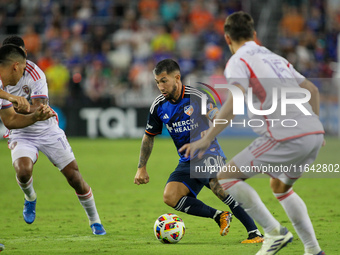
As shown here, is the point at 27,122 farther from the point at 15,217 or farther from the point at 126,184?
the point at 126,184

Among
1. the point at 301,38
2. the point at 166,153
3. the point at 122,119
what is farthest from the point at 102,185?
the point at 301,38

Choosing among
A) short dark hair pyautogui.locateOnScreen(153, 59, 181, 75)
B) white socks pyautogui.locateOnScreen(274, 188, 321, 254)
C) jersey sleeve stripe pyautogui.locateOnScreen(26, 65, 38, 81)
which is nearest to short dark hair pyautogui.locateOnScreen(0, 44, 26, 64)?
jersey sleeve stripe pyautogui.locateOnScreen(26, 65, 38, 81)

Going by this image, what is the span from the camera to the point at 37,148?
726cm

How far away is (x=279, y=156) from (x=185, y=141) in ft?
6.35

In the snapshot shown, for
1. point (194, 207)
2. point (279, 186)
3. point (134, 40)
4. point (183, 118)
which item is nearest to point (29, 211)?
point (194, 207)

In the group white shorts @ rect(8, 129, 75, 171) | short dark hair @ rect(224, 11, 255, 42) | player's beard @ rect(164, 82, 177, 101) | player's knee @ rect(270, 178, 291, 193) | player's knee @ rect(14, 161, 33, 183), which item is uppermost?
short dark hair @ rect(224, 11, 255, 42)

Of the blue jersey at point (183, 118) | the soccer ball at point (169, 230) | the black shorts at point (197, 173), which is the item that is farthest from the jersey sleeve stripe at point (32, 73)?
the soccer ball at point (169, 230)

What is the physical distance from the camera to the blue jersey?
269 inches

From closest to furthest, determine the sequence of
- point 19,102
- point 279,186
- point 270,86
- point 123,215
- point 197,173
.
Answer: point 270,86
point 279,186
point 19,102
point 197,173
point 123,215

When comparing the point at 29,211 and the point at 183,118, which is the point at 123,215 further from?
the point at 183,118

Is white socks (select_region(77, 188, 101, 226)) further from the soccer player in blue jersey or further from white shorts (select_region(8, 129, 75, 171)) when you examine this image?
the soccer player in blue jersey

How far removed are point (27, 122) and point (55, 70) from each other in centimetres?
1464

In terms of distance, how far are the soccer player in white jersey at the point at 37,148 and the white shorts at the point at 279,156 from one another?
263cm

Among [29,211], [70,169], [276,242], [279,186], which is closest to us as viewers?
[276,242]
